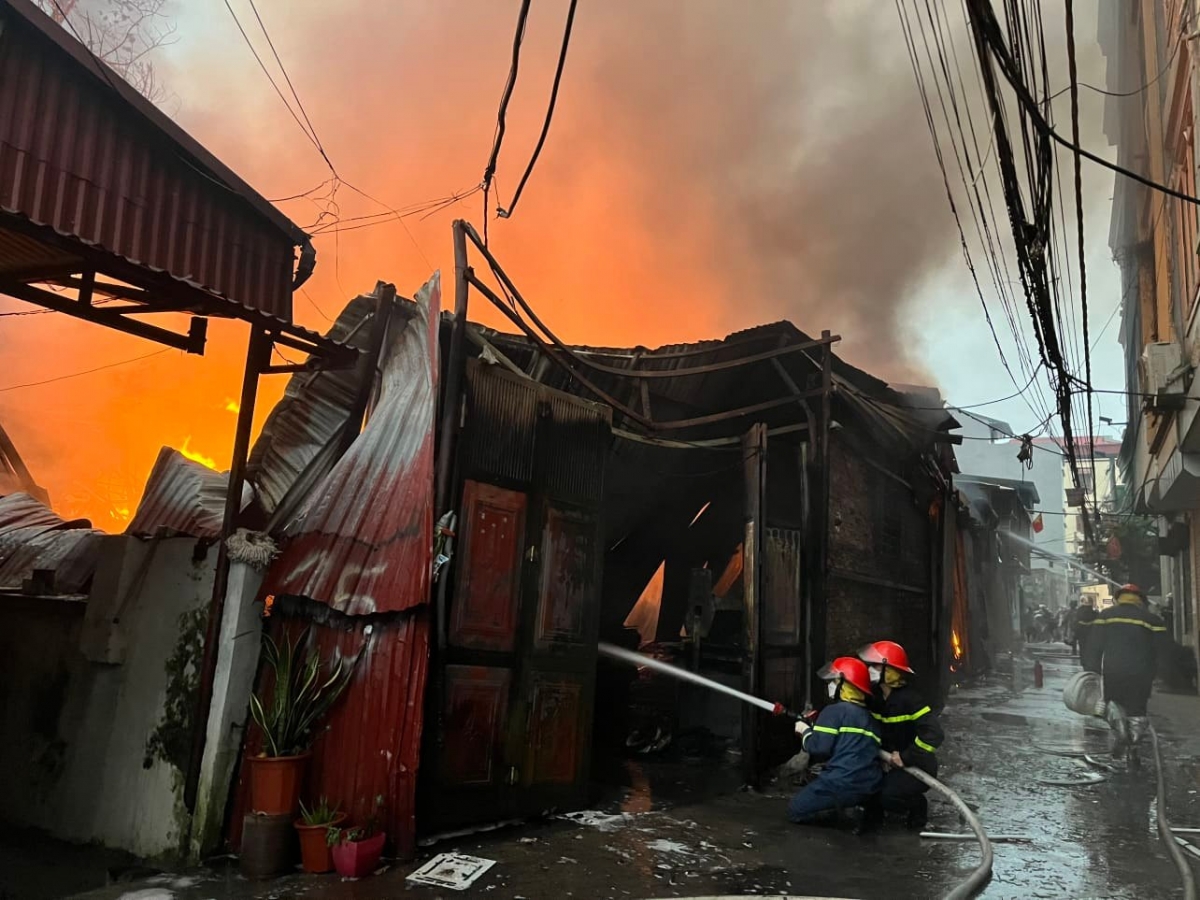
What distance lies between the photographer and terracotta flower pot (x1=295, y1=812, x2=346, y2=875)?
4.62 metres

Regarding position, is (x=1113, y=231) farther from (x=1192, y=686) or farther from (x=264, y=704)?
(x=264, y=704)

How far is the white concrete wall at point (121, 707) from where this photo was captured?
5.30 m

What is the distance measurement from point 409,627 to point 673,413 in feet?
14.0

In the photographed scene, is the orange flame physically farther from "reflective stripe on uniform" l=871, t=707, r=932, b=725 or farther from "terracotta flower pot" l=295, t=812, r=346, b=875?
"reflective stripe on uniform" l=871, t=707, r=932, b=725

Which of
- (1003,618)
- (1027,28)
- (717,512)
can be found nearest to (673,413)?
(717,512)

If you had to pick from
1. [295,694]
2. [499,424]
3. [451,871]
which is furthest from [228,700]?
[499,424]

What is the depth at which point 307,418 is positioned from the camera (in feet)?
20.1

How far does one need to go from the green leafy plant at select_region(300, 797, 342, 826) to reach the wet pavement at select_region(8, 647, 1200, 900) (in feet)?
0.99

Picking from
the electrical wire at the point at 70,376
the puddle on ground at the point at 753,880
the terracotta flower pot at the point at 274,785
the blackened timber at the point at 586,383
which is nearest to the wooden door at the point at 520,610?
the blackened timber at the point at 586,383

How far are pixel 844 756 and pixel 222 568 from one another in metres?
4.83

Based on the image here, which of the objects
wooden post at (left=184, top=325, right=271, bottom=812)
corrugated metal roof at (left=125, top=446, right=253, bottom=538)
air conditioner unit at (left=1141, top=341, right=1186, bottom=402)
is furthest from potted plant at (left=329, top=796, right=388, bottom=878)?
air conditioner unit at (left=1141, top=341, right=1186, bottom=402)

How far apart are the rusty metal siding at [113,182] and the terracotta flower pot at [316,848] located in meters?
3.34

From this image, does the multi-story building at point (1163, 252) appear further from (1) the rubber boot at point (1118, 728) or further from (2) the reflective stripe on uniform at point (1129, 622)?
(1) the rubber boot at point (1118, 728)

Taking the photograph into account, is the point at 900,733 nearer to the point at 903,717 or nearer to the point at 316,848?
the point at 903,717
